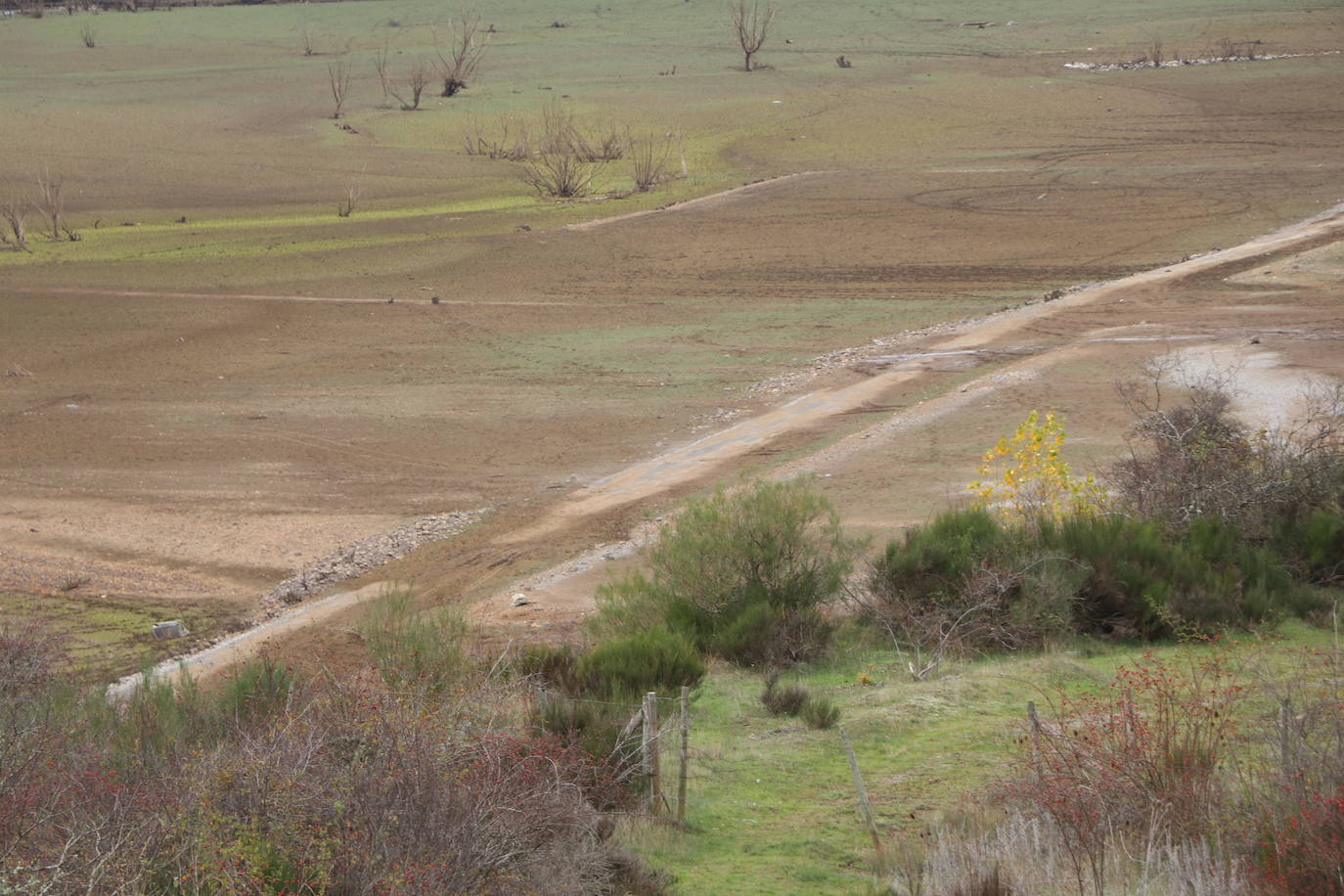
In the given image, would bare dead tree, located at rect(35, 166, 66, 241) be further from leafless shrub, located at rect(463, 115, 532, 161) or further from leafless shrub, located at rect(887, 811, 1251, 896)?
leafless shrub, located at rect(887, 811, 1251, 896)

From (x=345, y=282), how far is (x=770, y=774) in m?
24.6

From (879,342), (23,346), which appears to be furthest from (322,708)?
(23,346)

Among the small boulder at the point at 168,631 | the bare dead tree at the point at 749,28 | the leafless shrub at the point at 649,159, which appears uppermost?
the bare dead tree at the point at 749,28

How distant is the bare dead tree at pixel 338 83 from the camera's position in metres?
57.3

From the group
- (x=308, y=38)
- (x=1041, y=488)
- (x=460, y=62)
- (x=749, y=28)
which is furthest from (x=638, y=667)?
(x=308, y=38)

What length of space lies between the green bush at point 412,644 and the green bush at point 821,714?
6.98 ft

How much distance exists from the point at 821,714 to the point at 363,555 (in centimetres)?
780

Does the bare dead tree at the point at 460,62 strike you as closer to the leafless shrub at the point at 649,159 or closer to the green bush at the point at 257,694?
the leafless shrub at the point at 649,159

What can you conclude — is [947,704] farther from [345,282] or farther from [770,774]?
[345,282]

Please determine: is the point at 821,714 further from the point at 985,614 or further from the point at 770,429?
the point at 770,429

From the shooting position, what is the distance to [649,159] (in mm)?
43906

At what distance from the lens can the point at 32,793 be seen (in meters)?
5.15

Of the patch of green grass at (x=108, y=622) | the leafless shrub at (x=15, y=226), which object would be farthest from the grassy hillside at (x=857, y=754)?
the leafless shrub at (x=15, y=226)

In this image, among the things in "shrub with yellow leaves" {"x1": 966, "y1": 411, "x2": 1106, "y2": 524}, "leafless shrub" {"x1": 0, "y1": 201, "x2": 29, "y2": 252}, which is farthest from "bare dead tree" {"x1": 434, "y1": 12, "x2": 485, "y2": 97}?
"shrub with yellow leaves" {"x1": 966, "y1": 411, "x2": 1106, "y2": 524}
